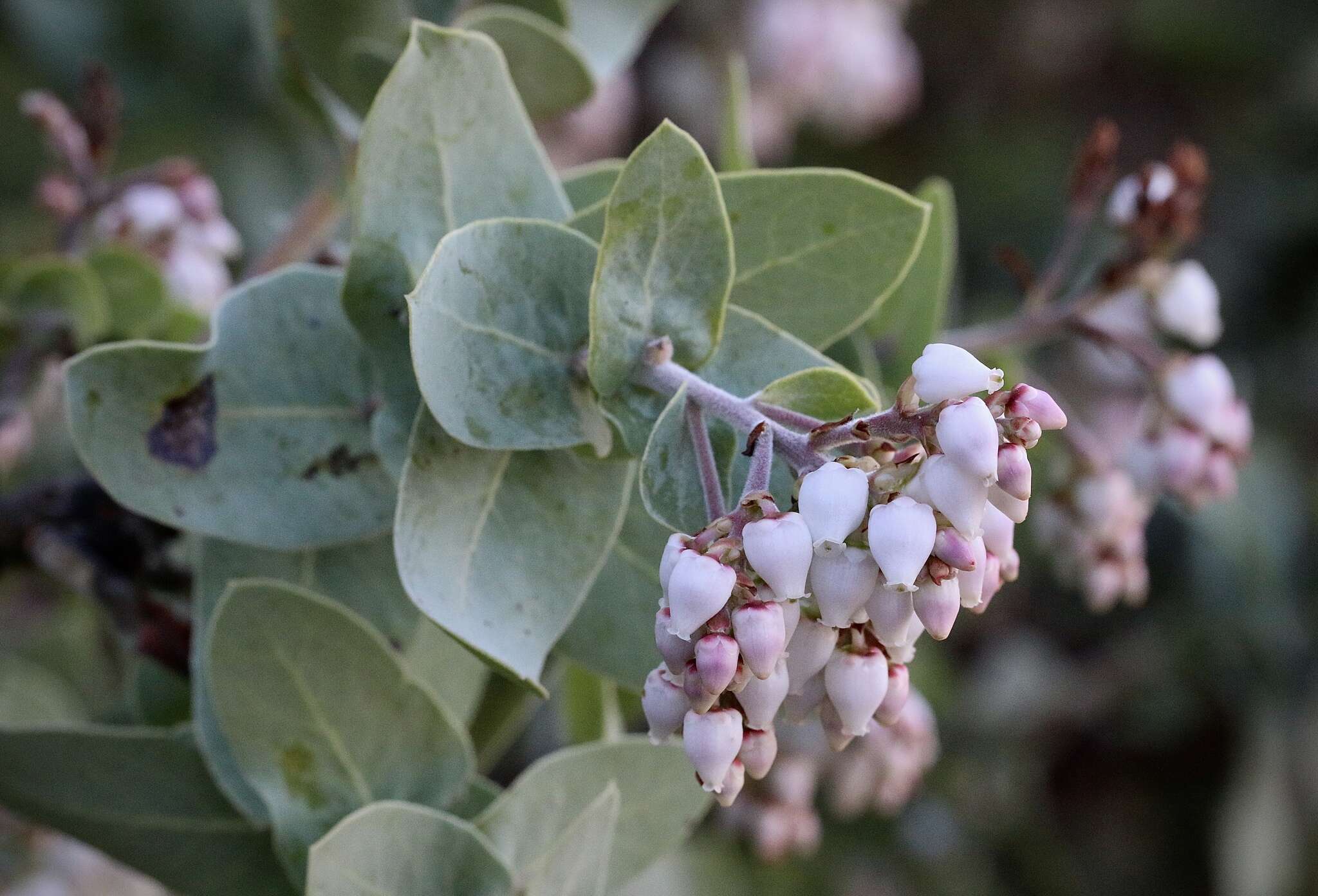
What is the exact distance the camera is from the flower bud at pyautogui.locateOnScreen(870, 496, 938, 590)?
0.55 metres

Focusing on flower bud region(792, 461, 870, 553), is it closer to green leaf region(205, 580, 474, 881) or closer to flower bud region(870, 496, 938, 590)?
flower bud region(870, 496, 938, 590)

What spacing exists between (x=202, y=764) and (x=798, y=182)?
0.51 m

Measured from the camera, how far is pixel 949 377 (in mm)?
564

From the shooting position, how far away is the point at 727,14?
249cm

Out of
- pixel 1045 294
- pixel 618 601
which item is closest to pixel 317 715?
pixel 618 601

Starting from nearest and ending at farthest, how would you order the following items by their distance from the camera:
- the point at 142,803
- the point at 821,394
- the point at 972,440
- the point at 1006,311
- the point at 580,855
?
the point at 972,440 → the point at 821,394 → the point at 580,855 → the point at 142,803 → the point at 1006,311

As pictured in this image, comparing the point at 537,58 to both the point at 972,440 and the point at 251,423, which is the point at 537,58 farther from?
the point at 972,440

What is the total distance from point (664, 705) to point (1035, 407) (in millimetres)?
205

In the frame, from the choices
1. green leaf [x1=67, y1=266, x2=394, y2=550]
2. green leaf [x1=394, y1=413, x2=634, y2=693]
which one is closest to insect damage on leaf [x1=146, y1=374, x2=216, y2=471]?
green leaf [x1=67, y1=266, x2=394, y2=550]

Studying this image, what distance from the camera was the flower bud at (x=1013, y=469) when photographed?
554 mm

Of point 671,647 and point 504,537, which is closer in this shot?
Result: point 671,647

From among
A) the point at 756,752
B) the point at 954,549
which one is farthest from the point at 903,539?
the point at 756,752

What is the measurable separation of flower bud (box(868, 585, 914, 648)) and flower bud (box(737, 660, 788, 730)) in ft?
0.15

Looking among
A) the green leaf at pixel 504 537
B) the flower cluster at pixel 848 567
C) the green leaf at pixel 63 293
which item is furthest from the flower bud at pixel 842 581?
the green leaf at pixel 63 293
